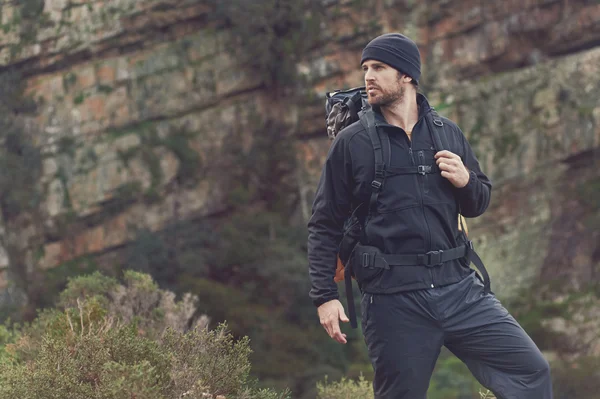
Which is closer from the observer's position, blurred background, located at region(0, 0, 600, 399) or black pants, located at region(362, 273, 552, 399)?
black pants, located at region(362, 273, 552, 399)

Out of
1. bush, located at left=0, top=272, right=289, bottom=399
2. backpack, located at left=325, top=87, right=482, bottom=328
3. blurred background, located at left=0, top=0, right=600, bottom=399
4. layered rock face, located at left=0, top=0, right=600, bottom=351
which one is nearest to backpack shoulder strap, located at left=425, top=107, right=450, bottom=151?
backpack, located at left=325, top=87, right=482, bottom=328

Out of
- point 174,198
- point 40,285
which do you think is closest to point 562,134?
point 174,198

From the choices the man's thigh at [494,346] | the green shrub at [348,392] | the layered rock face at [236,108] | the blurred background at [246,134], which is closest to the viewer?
the man's thigh at [494,346]

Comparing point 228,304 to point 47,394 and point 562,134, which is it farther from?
point 47,394

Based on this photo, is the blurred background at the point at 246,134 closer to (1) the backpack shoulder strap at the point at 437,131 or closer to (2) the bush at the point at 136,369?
(2) the bush at the point at 136,369

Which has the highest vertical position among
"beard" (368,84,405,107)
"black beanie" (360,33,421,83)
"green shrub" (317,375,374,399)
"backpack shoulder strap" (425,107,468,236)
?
"black beanie" (360,33,421,83)

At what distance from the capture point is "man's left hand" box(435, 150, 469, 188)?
4.43 meters

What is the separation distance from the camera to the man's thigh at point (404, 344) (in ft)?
14.2

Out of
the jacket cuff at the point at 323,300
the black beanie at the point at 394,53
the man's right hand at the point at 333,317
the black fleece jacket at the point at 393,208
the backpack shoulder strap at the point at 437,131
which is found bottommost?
the man's right hand at the point at 333,317

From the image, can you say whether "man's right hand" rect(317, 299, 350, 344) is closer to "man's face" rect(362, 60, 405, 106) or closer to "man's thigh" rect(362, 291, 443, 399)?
"man's thigh" rect(362, 291, 443, 399)

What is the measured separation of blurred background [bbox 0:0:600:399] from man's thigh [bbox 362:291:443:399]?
25.6m

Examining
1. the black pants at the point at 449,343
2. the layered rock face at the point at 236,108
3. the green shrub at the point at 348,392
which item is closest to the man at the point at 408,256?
the black pants at the point at 449,343

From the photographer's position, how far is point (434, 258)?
4.41m

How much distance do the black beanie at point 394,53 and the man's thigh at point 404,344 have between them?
1043 millimetres
